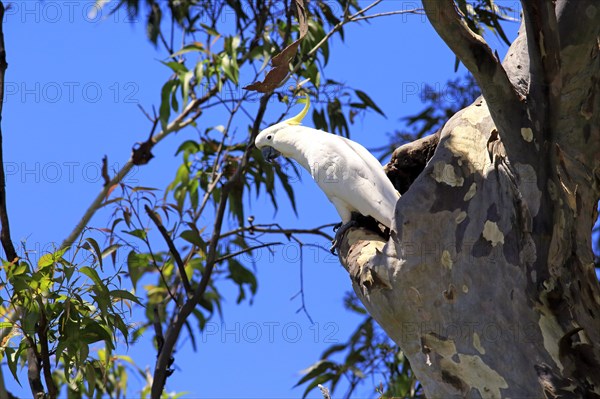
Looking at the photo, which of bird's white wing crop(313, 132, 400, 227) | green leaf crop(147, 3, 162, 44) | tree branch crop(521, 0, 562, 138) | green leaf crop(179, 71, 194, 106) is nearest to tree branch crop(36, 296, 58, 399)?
bird's white wing crop(313, 132, 400, 227)

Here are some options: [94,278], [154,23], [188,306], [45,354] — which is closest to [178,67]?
[154,23]

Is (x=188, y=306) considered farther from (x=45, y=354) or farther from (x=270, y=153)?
(x=45, y=354)

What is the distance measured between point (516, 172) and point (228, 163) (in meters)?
2.27

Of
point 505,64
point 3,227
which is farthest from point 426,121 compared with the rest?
point 3,227

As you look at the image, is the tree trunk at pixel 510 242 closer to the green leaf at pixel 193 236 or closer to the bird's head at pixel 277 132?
the bird's head at pixel 277 132

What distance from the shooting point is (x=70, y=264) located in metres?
2.55

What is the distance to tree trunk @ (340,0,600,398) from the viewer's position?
2.11 meters

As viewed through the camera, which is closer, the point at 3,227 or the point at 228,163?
the point at 3,227

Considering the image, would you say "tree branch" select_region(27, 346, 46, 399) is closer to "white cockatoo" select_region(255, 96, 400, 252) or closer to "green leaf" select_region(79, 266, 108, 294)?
"green leaf" select_region(79, 266, 108, 294)

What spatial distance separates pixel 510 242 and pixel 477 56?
455 mm

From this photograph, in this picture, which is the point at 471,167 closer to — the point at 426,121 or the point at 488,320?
the point at 488,320

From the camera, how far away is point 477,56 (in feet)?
6.93

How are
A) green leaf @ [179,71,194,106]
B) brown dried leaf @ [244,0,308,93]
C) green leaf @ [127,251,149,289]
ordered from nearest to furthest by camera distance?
1. brown dried leaf @ [244,0,308,93]
2. green leaf @ [127,251,149,289]
3. green leaf @ [179,71,194,106]

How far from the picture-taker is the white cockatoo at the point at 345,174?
2809 millimetres
